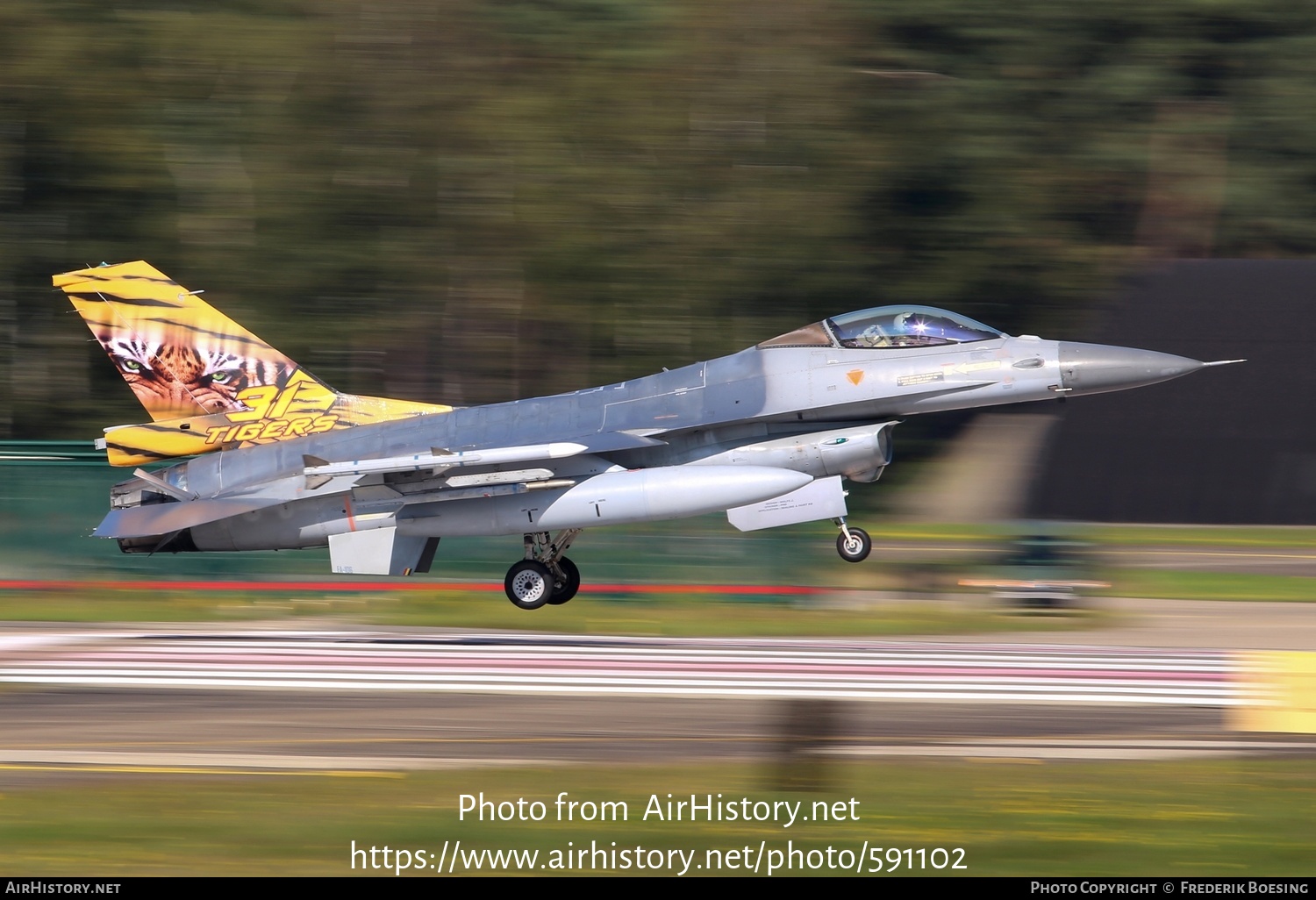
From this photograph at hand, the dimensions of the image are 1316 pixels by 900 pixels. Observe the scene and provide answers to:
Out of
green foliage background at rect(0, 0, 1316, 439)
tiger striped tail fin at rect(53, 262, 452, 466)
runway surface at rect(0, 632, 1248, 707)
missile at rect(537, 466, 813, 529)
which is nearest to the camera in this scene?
runway surface at rect(0, 632, 1248, 707)

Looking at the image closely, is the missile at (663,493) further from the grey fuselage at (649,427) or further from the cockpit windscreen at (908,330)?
the cockpit windscreen at (908,330)

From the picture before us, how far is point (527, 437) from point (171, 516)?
13.1ft

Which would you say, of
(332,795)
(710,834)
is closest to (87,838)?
(332,795)

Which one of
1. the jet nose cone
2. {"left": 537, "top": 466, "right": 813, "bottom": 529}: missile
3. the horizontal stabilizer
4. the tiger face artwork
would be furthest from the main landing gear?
the jet nose cone

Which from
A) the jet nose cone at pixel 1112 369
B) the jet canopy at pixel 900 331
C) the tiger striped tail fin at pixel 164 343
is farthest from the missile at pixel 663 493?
the tiger striped tail fin at pixel 164 343

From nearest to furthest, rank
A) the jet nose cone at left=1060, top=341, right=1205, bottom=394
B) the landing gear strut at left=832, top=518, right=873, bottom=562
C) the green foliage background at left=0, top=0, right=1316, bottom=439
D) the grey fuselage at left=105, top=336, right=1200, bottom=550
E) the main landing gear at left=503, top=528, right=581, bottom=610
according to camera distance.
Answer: the jet nose cone at left=1060, top=341, right=1205, bottom=394
the grey fuselage at left=105, top=336, right=1200, bottom=550
the landing gear strut at left=832, top=518, right=873, bottom=562
the main landing gear at left=503, top=528, right=581, bottom=610
the green foliage background at left=0, top=0, right=1316, bottom=439

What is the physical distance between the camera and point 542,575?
618 inches

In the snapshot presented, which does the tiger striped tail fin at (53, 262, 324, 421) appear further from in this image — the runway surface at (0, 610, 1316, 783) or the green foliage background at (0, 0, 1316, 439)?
the green foliage background at (0, 0, 1316, 439)

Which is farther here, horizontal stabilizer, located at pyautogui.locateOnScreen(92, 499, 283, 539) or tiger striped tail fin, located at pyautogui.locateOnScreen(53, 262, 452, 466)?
tiger striped tail fin, located at pyautogui.locateOnScreen(53, 262, 452, 466)

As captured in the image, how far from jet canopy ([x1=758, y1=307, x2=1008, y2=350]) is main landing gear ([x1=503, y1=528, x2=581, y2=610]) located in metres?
3.57

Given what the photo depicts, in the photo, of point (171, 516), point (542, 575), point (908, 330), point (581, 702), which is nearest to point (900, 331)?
point (908, 330)

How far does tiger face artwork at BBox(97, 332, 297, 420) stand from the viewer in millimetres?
16188

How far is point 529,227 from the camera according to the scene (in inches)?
1112

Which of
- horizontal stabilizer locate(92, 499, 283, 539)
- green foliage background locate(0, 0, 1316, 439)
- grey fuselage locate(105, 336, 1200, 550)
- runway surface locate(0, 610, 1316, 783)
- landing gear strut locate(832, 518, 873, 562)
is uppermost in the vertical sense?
green foliage background locate(0, 0, 1316, 439)
